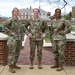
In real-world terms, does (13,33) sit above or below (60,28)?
below

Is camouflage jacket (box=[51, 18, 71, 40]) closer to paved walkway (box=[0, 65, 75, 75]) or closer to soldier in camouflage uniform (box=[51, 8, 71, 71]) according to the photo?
soldier in camouflage uniform (box=[51, 8, 71, 71])

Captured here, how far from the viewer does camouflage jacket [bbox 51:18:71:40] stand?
8.52 metres

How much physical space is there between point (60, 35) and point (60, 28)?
0.23m

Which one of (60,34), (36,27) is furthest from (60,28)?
(36,27)

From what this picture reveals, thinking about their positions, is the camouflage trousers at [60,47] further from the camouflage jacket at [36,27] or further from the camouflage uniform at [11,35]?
the camouflage uniform at [11,35]

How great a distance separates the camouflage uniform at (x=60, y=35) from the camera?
8.52 m

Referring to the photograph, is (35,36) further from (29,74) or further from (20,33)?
(29,74)

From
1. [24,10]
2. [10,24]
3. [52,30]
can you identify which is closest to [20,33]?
[10,24]

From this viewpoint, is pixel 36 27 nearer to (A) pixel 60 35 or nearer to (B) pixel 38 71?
(A) pixel 60 35

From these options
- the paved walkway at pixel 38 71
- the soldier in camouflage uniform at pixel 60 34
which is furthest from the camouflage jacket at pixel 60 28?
the paved walkway at pixel 38 71

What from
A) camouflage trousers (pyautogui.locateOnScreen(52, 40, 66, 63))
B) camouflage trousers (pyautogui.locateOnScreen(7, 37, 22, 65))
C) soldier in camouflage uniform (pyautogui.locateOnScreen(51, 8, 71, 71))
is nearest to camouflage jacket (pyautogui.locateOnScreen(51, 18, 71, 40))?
soldier in camouflage uniform (pyautogui.locateOnScreen(51, 8, 71, 71))

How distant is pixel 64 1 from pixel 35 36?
14163mm

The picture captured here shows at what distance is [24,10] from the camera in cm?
10044

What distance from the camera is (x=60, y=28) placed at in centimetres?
854
